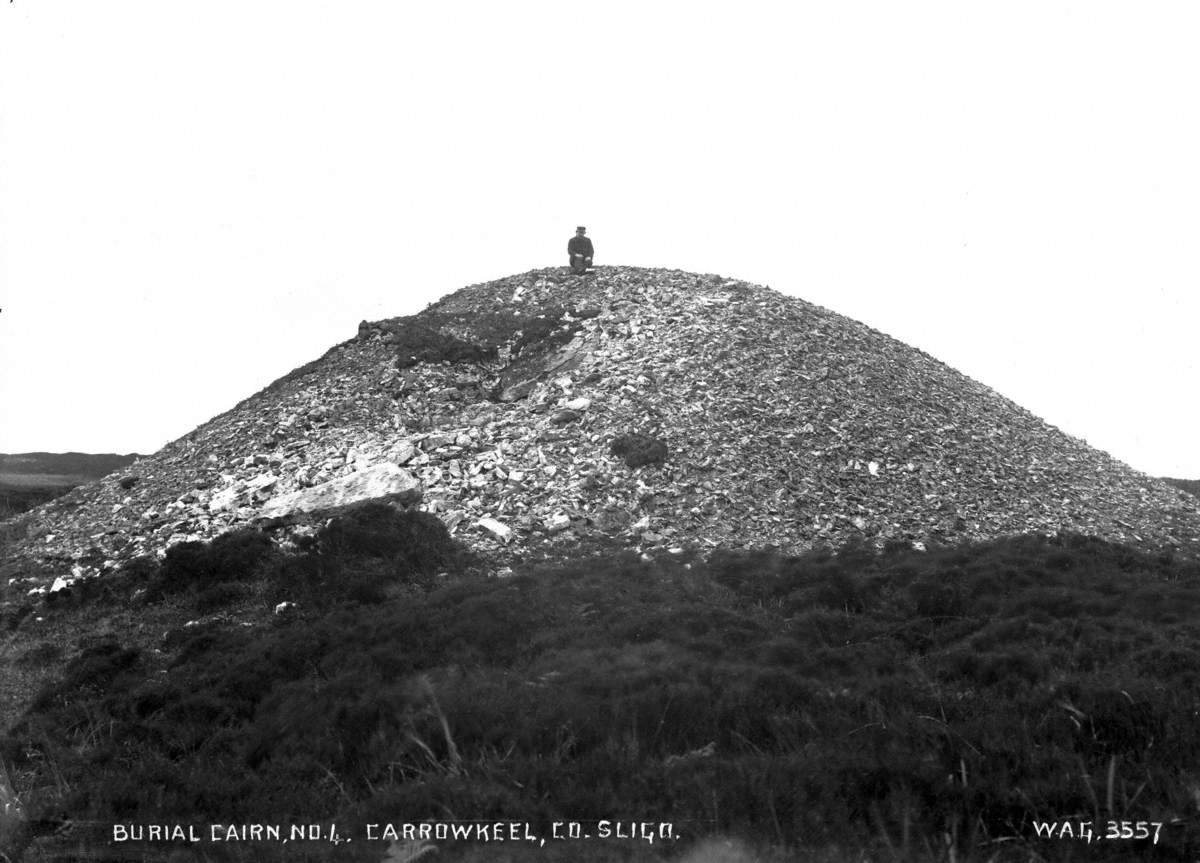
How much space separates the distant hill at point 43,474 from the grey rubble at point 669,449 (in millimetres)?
7210

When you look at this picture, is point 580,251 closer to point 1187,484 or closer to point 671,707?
point 671,707

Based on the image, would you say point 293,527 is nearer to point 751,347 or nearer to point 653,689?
point 653,689

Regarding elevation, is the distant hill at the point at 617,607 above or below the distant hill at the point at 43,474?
below

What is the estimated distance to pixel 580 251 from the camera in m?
29.4

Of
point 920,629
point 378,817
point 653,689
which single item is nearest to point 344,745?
point 378,817

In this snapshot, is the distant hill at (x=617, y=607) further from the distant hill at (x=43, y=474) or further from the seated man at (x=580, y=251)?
the distant hill at (x=43, y=474)

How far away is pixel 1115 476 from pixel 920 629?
55.0ft

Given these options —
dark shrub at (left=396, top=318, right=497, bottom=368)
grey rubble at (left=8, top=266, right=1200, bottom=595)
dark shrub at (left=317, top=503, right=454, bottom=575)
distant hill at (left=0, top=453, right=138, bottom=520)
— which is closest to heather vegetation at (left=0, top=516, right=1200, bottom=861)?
dark shrub at (left=317, top=503, right=454, bottom=575)

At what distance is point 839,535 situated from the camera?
56.2 ft

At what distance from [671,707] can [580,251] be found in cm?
2273

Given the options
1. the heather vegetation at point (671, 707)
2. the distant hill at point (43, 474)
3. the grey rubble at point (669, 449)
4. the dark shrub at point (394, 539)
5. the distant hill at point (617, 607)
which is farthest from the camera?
the distant hill at point (43, 474)

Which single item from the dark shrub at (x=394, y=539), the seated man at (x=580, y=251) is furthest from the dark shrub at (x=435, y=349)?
the dark shrub at (x=394, y=539)

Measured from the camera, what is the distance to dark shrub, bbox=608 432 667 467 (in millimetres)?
18750

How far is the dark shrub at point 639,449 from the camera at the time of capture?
61.5 feet
